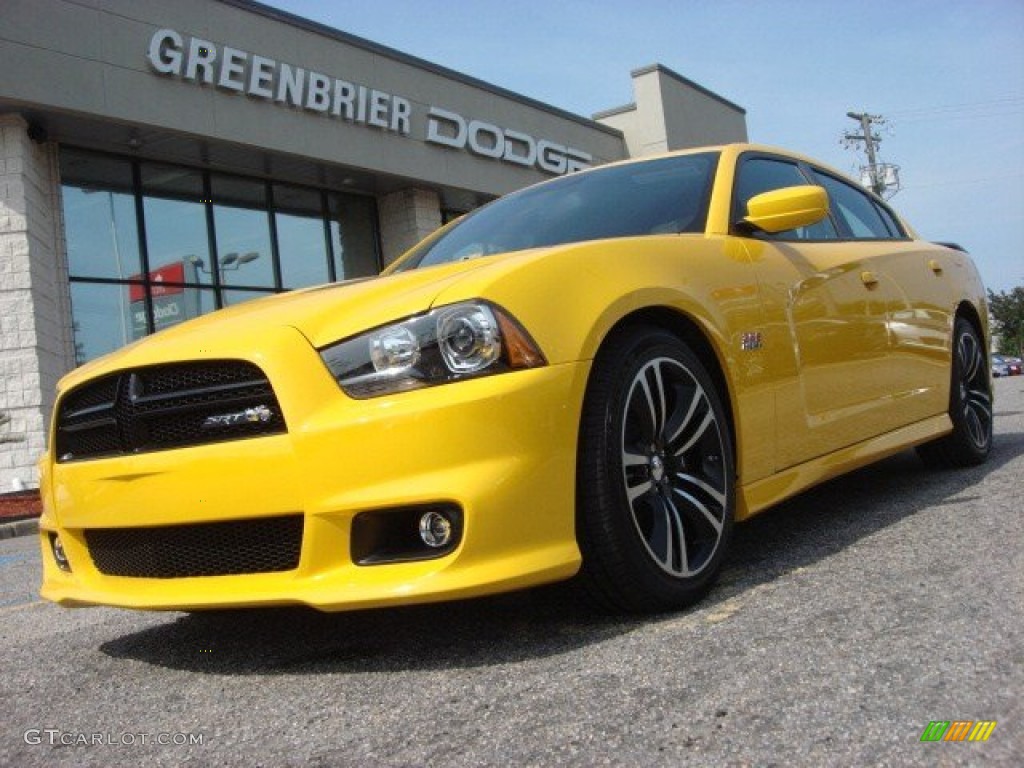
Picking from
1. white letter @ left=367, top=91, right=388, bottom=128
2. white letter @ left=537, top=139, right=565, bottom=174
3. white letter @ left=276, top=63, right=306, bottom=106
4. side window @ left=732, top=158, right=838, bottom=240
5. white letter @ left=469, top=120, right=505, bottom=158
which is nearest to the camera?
side window @ left=732, top=158, right=838, bottom=240

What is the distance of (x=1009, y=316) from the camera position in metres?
61.5

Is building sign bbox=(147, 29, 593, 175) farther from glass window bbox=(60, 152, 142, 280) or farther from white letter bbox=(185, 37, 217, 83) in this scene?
glass window bbox=(60, 152, 142, 280)

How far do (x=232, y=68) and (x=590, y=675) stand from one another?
12531mm

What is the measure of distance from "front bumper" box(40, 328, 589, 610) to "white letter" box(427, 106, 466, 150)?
560 inches

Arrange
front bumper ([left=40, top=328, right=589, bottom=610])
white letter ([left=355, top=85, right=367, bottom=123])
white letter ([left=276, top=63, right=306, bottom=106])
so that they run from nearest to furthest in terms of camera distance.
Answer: front bumper ([left=40, top=328, right=589, bottom=610]) → white letter ([left=276, top=63, right=306, bottom=106]) → white letter ([left=355, top=85, right=367, bottom=123])

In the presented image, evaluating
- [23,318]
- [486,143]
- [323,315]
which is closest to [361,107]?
[486,143]

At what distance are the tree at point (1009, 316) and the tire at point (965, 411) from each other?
60169 mm

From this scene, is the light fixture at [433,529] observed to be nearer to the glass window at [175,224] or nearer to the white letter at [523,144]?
the glass window at [175,224]

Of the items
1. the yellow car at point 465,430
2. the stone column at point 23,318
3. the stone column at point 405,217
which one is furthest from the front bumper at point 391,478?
the stone column at point 405,217

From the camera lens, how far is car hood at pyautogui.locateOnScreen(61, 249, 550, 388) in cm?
238

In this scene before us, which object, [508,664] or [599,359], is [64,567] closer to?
[508,664]

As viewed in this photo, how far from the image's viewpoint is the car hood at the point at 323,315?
238 cm

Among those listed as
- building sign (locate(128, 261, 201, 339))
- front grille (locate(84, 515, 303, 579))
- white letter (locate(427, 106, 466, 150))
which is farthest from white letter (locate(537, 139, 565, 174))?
front grille (locate(84, 515, 303, 579))

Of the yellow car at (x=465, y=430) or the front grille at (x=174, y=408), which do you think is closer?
the yellow car at (x=465, y=430)
